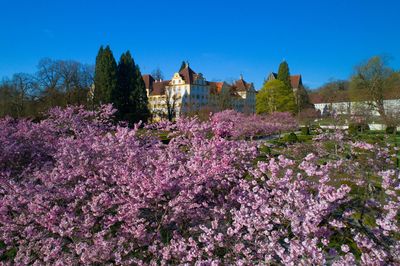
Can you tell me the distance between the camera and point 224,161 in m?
4.30

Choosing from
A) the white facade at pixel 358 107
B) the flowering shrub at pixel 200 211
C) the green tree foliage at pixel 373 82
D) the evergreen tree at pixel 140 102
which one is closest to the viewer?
the flowering shrub at pixel 200 211

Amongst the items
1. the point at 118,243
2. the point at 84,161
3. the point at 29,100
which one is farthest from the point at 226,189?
the point at 29,100

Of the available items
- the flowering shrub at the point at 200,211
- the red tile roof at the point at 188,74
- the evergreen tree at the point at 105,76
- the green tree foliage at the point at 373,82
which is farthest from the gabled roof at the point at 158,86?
the flowering shrub at the point at 200,211

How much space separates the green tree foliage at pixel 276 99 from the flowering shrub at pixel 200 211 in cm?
4360

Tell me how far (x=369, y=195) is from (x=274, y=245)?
1587 mm

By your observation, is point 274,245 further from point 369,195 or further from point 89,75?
point 89,75

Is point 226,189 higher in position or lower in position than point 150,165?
lower

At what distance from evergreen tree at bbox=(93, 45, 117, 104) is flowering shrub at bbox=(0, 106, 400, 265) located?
31.8 m

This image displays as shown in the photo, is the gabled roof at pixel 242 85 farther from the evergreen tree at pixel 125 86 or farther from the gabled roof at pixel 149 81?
the evergreen tree at pixel 125 86

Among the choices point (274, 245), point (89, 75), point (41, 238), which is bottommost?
point (41, 238)

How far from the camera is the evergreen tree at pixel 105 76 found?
36.2 metres

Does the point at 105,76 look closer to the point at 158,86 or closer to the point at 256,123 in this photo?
the point at 256,123

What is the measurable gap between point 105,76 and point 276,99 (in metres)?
23.4

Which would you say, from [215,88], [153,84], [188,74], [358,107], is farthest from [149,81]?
[358,107]
